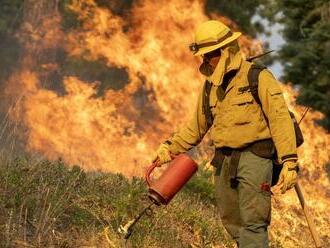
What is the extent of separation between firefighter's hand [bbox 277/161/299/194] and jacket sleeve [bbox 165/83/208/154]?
1.06m

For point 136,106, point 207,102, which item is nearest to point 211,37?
point 207,102

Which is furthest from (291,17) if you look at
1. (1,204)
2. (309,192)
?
(1,204)

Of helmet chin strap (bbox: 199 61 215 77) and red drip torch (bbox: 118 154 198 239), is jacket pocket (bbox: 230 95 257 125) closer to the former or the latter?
helmet chin strap (bbox: 199 61 215 77)

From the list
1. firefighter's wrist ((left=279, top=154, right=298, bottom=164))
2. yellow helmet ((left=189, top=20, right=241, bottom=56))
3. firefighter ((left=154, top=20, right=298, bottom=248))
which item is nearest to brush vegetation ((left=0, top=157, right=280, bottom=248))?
firefighter ((left=154, top=20, right=298, bottom=248))

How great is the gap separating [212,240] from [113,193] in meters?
1.27

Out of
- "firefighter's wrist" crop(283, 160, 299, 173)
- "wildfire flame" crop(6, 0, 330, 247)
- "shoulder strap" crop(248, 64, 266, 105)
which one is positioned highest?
"shoulder strap" crop(248, 64, 266, 105)

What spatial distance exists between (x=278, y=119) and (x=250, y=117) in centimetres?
24

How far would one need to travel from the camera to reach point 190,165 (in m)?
5.43

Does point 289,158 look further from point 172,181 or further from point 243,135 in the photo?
point 172,181

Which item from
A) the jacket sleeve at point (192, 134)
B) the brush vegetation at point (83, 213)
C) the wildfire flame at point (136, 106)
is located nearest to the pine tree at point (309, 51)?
the wildfire flame at point (136, 106)

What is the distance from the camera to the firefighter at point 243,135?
4984 mm

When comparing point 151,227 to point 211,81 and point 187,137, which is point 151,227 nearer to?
point 187,137

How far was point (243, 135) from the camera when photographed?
5.11 m

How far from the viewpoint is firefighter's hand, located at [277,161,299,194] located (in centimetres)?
484
